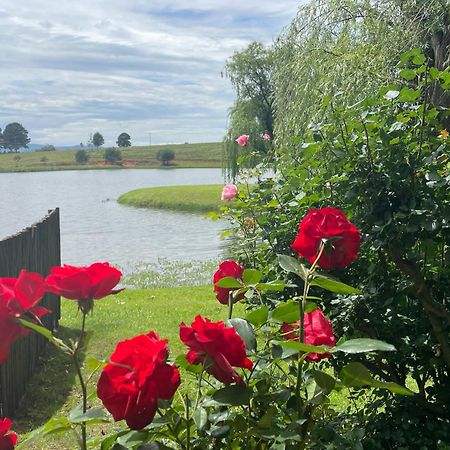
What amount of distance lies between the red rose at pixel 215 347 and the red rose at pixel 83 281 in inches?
6.1

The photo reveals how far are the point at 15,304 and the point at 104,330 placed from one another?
20.1 ft

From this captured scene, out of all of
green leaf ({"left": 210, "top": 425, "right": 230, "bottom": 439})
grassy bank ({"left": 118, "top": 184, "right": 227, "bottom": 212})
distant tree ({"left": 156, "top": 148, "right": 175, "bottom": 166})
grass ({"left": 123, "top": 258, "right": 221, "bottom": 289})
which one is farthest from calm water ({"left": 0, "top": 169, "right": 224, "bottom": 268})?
distant tree ({"left": 156, "top": 148, "right": 175, "bottom": 166})

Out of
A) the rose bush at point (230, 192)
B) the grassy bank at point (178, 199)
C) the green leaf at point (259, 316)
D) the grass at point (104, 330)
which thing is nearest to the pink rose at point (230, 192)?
the rose bush at point (230, 192)

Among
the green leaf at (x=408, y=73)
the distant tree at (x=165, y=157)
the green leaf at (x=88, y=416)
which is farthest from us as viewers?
the distant tree at (x=165, y=157)

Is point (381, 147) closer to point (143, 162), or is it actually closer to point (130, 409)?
point (130, 409)

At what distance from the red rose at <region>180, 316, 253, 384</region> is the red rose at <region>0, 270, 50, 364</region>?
0.26m

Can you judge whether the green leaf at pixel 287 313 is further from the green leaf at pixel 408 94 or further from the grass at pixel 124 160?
the grass at pixel 124 160

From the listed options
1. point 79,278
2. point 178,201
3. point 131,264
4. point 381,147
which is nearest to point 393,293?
point 381,147

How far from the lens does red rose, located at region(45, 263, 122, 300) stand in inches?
41.7

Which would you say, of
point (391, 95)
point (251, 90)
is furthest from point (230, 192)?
point (251, 90)

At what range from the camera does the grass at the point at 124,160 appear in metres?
91.6

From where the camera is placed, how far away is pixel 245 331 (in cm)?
122

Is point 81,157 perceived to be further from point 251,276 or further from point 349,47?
point 251,276

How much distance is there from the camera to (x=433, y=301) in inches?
85.5
